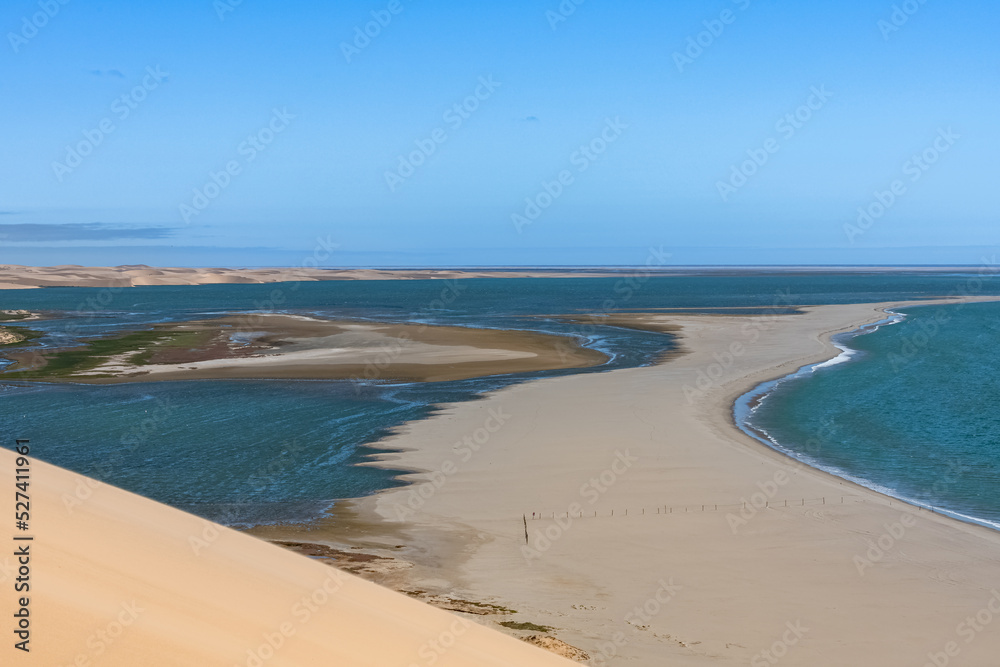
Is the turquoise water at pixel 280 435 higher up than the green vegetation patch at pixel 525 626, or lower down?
lower down

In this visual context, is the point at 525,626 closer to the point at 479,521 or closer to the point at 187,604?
the point at 187,604

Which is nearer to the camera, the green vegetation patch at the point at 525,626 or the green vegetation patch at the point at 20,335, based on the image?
the green vegetation patch at the point at 525,626

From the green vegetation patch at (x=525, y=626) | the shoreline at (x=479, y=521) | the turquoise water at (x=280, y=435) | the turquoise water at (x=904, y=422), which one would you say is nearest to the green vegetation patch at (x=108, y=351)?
the turquoise water at (x=280, y=435)

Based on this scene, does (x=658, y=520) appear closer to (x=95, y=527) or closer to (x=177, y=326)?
(x=95, y=527)

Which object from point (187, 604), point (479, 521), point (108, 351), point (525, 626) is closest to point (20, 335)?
point (108, 351)

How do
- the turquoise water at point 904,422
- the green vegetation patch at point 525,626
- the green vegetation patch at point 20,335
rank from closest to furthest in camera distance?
the green vegetation patch at point 525,626 → the turquoise water at point 904,422 → the green vegetation patch at point 20,335

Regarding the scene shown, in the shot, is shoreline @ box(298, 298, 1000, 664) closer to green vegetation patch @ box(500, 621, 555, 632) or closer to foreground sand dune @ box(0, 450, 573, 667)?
green vegetation patch @ box(500, 621, 555, 632)

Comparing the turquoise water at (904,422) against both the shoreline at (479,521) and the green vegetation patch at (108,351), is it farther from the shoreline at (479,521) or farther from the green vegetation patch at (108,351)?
the green vegetation patch at (108,351)
